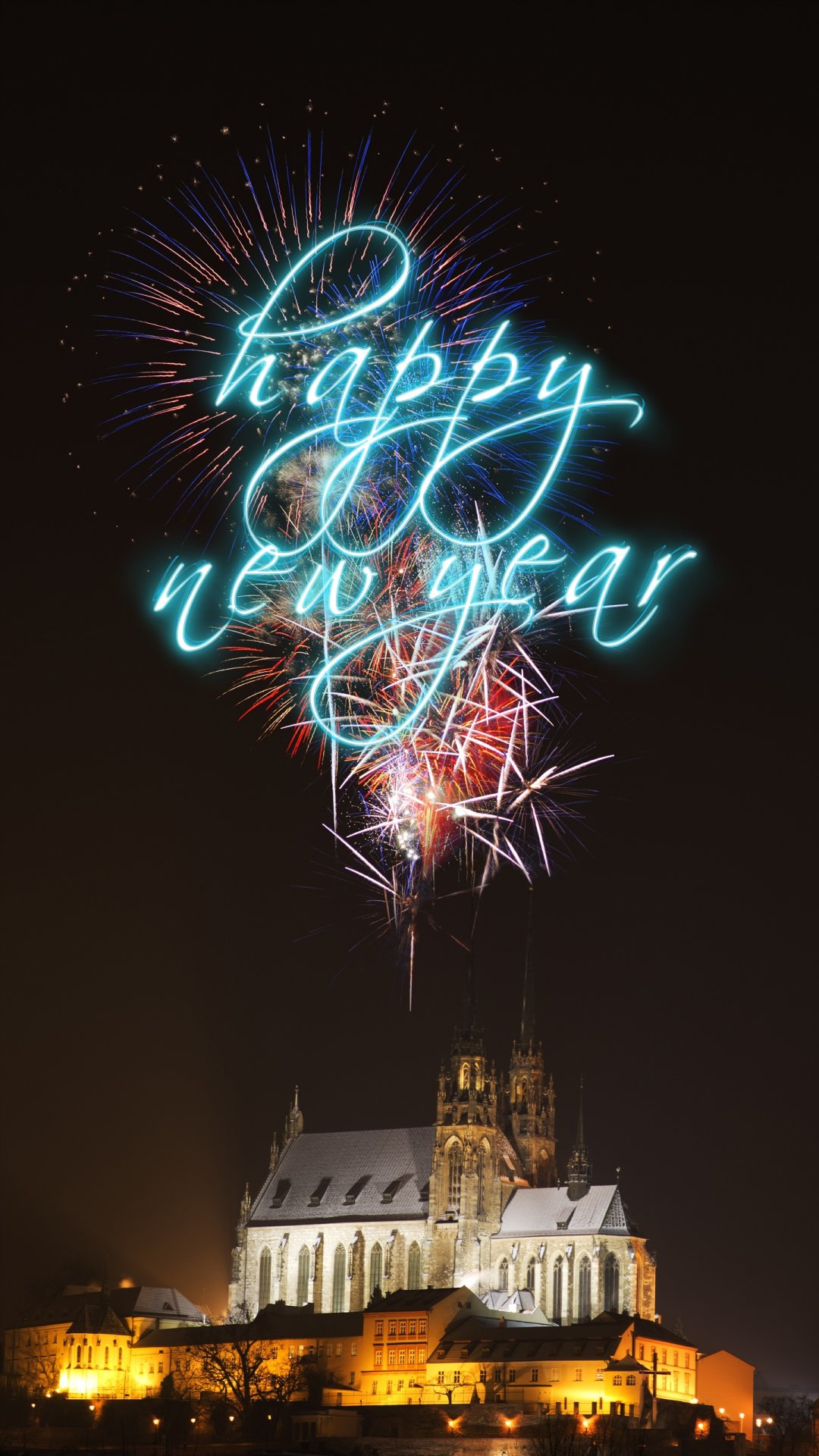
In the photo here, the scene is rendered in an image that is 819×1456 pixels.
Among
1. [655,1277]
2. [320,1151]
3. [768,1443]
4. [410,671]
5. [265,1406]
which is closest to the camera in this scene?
[410,671]

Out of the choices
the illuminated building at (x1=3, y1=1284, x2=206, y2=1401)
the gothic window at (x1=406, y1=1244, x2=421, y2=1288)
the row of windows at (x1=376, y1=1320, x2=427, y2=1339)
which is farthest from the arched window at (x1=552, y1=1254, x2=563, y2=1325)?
the illuminated building at (x1=3, y1=1284, x2=206, y2=1401)

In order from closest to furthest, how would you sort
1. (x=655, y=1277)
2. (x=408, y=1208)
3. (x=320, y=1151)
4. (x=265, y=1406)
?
(x=265, y=1406) → (x=655, y=1277) → (x=408, y=1208) → (x=320, y=1151)

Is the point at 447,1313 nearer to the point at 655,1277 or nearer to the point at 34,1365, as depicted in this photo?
the point at 655,1277

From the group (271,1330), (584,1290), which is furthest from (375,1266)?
(271,1330)

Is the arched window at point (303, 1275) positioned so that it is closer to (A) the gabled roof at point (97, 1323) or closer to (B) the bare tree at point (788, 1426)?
(A) the gabled roof at point (97, 1323)

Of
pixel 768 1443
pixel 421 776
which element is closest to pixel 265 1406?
pixel 768 1443

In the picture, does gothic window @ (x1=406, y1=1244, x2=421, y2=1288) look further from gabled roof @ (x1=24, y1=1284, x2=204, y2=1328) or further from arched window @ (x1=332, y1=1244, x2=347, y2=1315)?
gabled roof @ (x1=24, y1=1284, x2=204, y2=1328)
